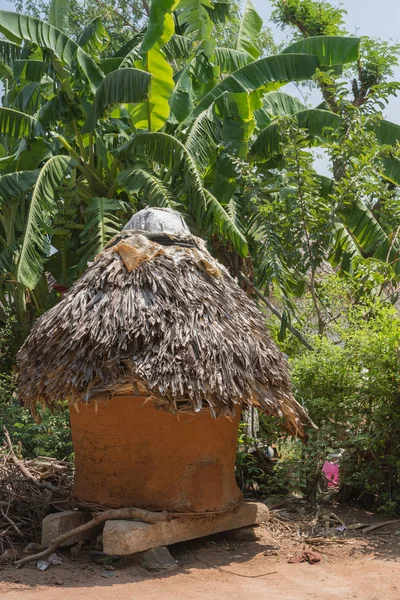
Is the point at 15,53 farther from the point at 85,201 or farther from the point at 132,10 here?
the point at 132,10

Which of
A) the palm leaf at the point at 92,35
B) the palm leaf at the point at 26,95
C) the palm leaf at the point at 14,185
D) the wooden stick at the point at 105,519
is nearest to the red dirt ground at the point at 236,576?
the wooden stick at the point at 105,519

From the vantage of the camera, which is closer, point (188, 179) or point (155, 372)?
point (155, 372)

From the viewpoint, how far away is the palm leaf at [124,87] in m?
8.66

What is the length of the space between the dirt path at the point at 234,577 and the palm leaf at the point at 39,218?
13.5ft

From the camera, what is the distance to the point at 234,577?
15.9ft

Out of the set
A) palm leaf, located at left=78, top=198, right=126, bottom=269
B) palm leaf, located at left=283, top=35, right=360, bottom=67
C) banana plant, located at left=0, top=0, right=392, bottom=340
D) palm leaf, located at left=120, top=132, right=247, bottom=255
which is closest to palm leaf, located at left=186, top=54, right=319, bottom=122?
banana plant, located at left=0, top=0, right=392, bottom=340

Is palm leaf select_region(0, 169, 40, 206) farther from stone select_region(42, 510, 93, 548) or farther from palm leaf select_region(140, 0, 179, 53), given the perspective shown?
stone select_region(42, 510, 93, 548)

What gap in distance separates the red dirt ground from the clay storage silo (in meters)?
0.41

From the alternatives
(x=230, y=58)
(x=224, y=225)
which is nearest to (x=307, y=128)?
(x=230, y=58)

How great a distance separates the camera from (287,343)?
8328mm

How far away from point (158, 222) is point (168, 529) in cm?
235

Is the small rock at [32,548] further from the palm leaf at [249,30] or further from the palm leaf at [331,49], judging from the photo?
the palm leaf at [249,30]

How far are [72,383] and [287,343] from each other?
3932 millimetres

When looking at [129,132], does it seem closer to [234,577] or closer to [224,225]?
[224,225]
